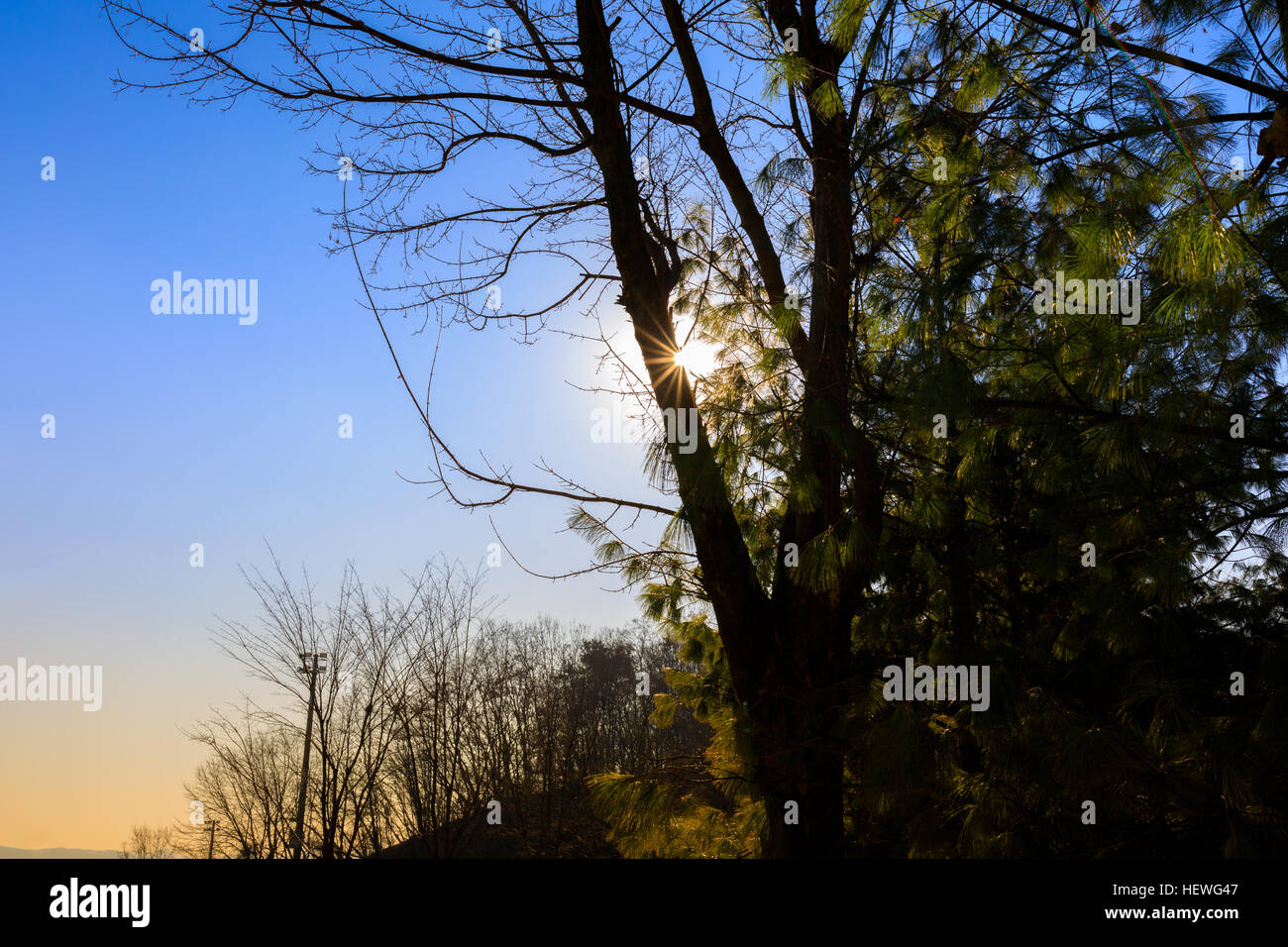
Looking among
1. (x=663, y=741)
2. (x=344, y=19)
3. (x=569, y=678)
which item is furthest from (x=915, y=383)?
(x=663, y=741)

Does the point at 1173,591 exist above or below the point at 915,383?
below

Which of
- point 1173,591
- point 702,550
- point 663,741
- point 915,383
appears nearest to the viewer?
point 915,383

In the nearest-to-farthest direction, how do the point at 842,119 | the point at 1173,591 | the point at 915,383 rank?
A: the point at 915,383 < the point at 1173,591 < the point at 842,119

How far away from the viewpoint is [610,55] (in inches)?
142

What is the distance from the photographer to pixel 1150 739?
301 centimetres

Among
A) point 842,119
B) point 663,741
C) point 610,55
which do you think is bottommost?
point 663,741

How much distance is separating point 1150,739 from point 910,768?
91 cm

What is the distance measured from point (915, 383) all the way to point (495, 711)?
27.1 feet

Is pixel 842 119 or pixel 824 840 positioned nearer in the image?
pixel 824 840

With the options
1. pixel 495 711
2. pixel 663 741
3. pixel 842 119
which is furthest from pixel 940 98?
pixel 663 741

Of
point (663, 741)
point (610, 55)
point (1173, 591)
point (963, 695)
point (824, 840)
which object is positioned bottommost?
point (663, 741)

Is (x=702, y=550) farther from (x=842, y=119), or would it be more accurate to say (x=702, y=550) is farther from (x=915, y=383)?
(x=842, y=119)
